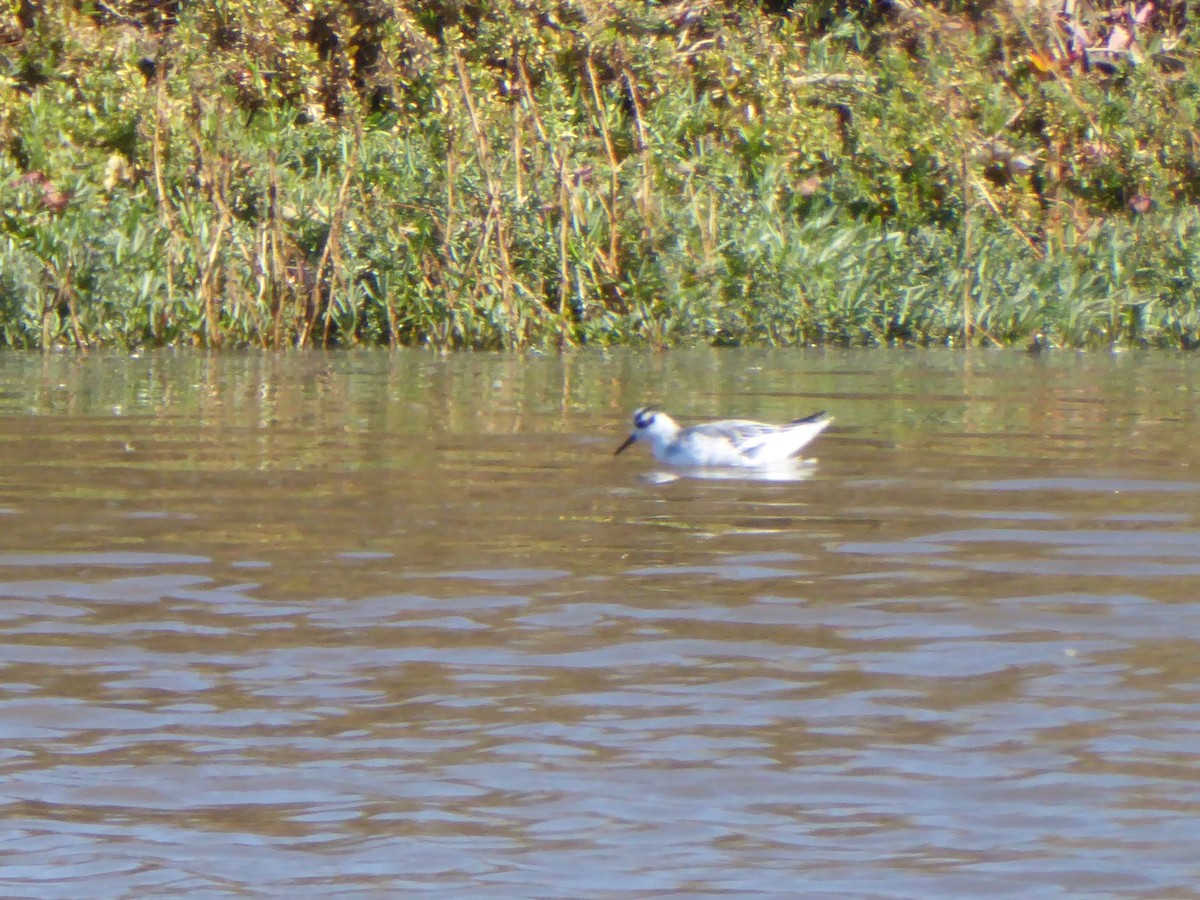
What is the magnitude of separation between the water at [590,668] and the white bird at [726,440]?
23 cm

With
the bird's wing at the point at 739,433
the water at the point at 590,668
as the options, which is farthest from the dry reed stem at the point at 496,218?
the bird's wing at the point at 739,433

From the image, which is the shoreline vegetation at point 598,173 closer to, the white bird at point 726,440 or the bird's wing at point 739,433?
the white bird at point 726,440

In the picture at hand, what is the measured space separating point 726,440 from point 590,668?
4.56 m

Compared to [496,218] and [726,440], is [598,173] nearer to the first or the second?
[496,218]

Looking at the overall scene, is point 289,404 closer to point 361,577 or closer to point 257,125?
point 361,577

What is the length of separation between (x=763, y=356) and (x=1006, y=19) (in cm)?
832

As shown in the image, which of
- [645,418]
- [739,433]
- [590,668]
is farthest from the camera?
[645,418]

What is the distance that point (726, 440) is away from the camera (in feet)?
33.9

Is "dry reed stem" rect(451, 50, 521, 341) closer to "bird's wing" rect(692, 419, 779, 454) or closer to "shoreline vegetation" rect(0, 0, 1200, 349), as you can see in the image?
"shoreline vegetation" rect(0, 0, 1200, 349)

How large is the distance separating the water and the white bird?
23cm

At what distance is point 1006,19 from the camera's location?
24062 millimetres

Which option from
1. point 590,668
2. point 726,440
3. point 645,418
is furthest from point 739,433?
point 590,668

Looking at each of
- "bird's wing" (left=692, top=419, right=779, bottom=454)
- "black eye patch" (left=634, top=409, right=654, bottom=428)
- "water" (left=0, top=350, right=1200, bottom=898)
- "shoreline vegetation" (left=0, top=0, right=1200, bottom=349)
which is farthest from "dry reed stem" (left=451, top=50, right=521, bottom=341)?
"bird's wing" (left=692, top=419, right=779, bottom=454)

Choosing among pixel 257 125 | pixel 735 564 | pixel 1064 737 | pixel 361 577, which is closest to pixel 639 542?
pixel 735 564
